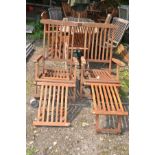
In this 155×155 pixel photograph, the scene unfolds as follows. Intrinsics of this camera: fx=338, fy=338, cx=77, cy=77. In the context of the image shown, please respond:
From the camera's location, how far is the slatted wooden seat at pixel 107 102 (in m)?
4.59

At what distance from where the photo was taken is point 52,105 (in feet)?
16.3

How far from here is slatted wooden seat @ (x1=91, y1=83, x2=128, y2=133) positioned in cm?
459

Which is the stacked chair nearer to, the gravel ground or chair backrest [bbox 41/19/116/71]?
chair backrest [bbox 41/19/116/71]

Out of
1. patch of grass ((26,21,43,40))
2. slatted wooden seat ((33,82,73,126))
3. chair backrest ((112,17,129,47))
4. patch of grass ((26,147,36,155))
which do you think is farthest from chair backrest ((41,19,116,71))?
patch of grass ((26,21,43,40))

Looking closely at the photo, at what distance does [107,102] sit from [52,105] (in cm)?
81

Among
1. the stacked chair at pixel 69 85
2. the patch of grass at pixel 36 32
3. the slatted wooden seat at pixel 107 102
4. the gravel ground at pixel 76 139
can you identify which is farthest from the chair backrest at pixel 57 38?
the patch of grass at pixel 36 32

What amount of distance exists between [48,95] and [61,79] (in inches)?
13.1

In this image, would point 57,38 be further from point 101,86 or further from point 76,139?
point 76,139

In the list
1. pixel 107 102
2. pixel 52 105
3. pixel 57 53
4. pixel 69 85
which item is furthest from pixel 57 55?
pixel 107 102

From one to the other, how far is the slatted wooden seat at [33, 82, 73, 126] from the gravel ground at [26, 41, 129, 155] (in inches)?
4.3

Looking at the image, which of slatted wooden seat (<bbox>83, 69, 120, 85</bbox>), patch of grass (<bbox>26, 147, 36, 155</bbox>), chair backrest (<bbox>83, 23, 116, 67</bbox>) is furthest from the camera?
chair backrest (<bbox>83, 23, 116, 67</bbox>)

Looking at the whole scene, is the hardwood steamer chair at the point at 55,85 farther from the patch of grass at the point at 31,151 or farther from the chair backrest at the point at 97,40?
the patch of grass at the point at 31,151

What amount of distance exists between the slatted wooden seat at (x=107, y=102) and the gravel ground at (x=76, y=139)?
0.16 m

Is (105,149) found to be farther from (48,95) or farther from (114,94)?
(48,95)
